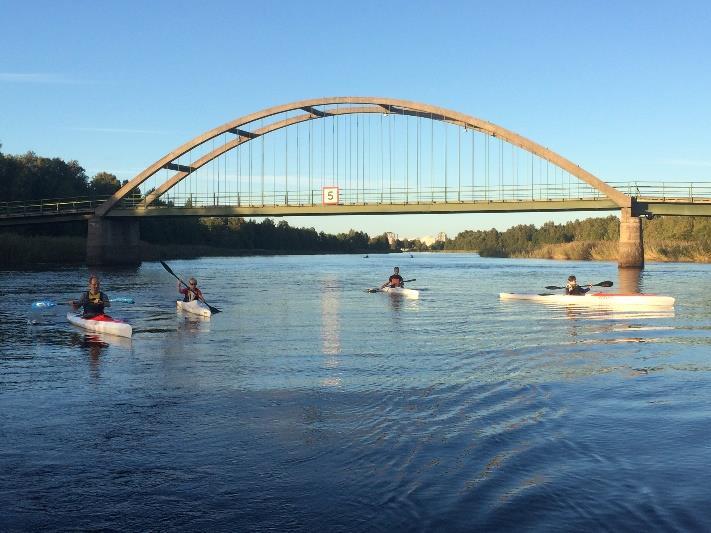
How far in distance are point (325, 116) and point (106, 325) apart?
52.7 m

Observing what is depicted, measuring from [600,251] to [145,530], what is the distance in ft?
315

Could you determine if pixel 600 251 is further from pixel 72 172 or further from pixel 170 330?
pixel 170 330

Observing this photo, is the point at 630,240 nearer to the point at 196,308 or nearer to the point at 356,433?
the point at 196,308

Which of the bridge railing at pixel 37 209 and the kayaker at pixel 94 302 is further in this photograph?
the bridge railing at pixel 37 209

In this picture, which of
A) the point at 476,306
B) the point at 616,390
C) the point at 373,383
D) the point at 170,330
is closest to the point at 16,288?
the point at 170,330

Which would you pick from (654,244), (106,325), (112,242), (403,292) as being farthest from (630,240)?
(106,325)

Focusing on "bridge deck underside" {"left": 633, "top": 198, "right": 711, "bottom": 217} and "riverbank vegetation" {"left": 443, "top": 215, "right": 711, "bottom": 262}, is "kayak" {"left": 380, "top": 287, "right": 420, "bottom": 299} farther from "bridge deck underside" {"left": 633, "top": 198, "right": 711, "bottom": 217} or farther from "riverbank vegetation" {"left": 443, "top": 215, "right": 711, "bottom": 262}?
"riverbank vegetation" {"left": 443, "top": 215, "right": 711, "bottom": 262}

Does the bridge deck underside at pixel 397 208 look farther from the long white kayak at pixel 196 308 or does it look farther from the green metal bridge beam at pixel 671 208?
the long white kayak at pixel 196 308

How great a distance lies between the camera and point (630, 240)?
61969 mm

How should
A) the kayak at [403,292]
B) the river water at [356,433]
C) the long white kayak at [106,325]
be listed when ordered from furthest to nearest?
1. the kayak at [403,292]
2. the long white kayak at [106,325]
3. the river water at [356,433]

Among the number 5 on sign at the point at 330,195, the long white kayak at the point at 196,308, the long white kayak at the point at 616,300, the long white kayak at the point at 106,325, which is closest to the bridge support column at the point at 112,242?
the number 5 on sign at the point at 330,195

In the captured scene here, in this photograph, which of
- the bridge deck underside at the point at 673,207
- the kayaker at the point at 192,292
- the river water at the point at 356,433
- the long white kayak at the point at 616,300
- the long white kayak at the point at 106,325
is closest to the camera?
the river water at the point at 356,433

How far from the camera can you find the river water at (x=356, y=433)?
19.4ft

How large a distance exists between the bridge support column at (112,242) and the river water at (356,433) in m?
58.2
